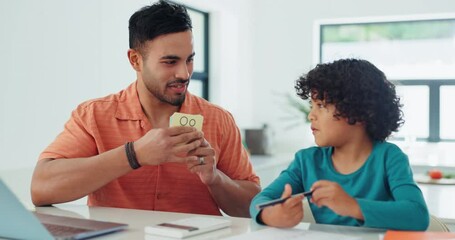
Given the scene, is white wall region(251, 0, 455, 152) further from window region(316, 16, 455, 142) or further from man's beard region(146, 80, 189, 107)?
man's beard region(146, 80, 189, 107)

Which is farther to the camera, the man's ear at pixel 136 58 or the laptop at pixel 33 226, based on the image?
the man's ear at pixel 136 58

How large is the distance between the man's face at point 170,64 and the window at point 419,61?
353 centimetres

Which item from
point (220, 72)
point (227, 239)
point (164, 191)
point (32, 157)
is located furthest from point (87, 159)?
point (220, 72)

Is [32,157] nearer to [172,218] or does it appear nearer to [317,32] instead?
[172,218]

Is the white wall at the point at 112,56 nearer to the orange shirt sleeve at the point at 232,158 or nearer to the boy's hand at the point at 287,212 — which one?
the orange shirt sleeve at the point at 232,158

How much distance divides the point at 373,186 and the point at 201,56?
4.00 m

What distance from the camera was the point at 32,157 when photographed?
3184 millimetres

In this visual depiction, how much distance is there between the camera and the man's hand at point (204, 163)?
1.65m

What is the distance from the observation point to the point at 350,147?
1498mm

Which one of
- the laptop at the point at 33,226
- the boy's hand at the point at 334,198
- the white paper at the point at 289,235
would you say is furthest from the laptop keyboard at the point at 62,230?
the boy's hand at the point at 334,198

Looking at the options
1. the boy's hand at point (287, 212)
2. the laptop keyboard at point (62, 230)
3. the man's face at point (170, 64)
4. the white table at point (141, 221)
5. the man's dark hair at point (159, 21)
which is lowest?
the white table at point (141, 221)

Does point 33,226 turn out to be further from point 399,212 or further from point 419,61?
point 419,61

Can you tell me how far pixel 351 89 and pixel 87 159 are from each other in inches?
28.3

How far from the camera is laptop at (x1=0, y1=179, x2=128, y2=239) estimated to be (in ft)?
4.00
